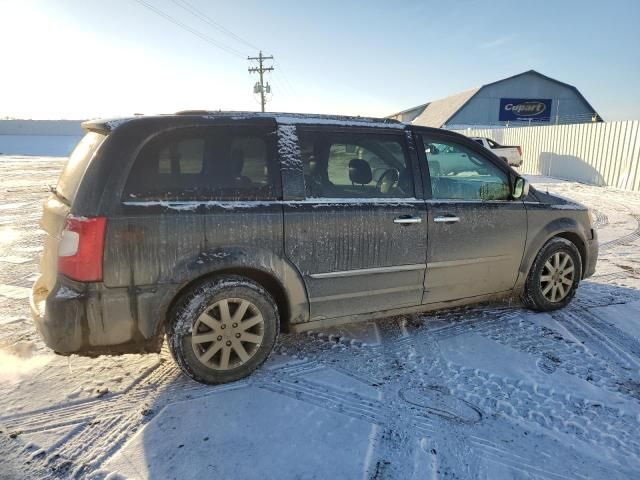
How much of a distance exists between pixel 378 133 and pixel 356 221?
779 millimetres

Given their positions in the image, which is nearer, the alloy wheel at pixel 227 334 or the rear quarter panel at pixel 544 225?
the alloy wheel at pixel 227 334

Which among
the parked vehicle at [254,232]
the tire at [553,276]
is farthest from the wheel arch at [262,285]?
the tire at [553,276]

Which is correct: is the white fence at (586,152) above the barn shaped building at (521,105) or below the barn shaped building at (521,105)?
below

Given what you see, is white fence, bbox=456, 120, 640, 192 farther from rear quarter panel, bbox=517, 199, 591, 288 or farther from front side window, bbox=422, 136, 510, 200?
front side window, bbox=422, 136, 510, 200

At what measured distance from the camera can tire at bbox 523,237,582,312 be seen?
396cm

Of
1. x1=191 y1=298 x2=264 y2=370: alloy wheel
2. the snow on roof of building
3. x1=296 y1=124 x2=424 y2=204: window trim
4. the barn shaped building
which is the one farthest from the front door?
the barn shaped building

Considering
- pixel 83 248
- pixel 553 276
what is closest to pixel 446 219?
pixel 553 276

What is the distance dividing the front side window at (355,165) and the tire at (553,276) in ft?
5.36

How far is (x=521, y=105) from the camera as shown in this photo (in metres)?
42.0

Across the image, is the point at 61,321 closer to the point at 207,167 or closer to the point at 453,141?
the point at 207,167

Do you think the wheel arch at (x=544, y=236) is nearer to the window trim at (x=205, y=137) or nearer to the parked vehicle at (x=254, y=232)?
the parked vehicle at (x=254, y=232)

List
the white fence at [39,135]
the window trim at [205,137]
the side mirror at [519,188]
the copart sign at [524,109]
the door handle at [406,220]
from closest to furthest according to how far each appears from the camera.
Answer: the window trim at [205,137] < the door handle at [406,220] < the side mirror at [519,188] < the white fence at [39,135] < the copart sign at [524,109]

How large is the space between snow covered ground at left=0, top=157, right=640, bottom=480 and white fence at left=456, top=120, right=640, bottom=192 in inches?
480

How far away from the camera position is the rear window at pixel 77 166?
2.58 meters
